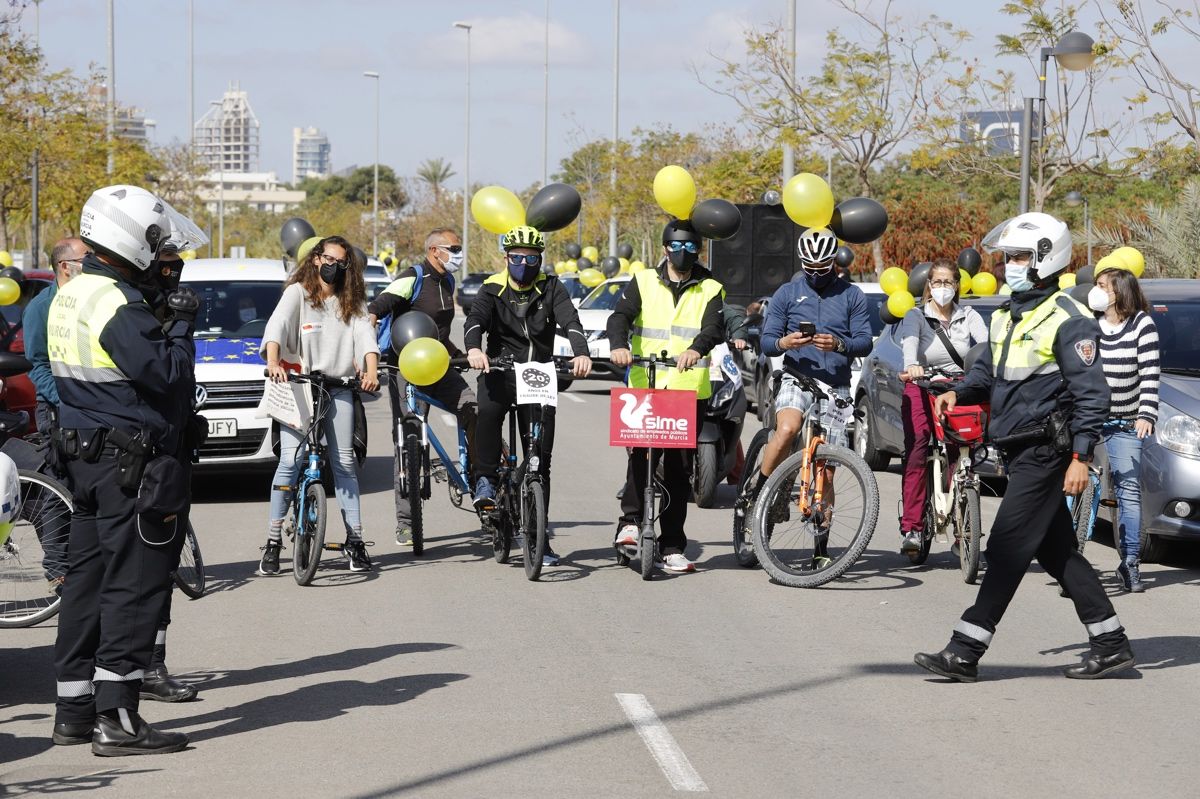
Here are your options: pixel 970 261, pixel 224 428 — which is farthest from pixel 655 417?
pixel 970 261

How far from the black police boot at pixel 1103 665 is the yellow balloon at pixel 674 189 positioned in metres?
4.27

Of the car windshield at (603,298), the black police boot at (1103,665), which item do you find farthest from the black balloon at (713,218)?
the car windshield at (603,298)

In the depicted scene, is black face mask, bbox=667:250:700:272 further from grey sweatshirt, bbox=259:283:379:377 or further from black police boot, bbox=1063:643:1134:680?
black police boot, bbox=1063:643:1134:680

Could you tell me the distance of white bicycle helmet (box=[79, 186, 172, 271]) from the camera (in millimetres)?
5902

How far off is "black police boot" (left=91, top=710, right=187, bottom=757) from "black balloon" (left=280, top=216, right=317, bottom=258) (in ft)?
31.8

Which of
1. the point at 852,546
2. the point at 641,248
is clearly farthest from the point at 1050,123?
the point at 641,248

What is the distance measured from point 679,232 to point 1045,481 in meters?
3.26

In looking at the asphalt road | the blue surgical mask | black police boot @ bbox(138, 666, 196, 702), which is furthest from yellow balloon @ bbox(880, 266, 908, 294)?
black police boot @ bbox(138, 666, 196, 702)

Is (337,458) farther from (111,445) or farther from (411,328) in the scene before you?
(111,445)

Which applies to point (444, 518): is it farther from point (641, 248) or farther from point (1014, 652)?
point (641, 248)

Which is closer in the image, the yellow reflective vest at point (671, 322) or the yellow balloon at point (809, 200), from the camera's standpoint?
the yellow reflective vest at point (671, 322)

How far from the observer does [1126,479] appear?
9.77 m

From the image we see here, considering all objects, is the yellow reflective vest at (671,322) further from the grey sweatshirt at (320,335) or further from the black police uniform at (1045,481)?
the black police uniform at (1045,481)

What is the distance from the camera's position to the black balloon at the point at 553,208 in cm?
1038
